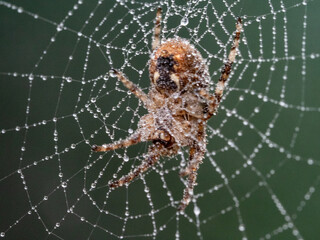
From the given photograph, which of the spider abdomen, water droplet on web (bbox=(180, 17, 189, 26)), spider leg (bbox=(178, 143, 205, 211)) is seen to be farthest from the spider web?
the spider abdomen

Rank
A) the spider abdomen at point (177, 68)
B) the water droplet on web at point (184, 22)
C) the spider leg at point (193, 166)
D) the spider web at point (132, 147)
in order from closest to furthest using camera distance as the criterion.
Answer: the spider abdomen at point (177, 68)
the spider leg at point (193, 166)
the water droplet on web at point (184, 22)
the spider web at point (132, 147)

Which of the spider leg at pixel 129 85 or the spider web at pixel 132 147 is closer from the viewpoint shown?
the spider leg at pixel 129 85

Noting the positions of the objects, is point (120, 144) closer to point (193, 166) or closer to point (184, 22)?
point (193, 166)

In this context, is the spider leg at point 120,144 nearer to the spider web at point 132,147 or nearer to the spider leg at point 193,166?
the spider leg at point 193,166

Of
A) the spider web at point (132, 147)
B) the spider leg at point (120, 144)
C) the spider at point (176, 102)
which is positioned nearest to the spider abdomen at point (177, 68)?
the spider at point (176, 102)

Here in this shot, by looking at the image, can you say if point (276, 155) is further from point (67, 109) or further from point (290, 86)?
point (67, 109)

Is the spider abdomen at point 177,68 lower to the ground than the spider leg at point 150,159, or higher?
higher

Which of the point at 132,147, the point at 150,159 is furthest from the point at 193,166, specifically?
the point at 132,147
